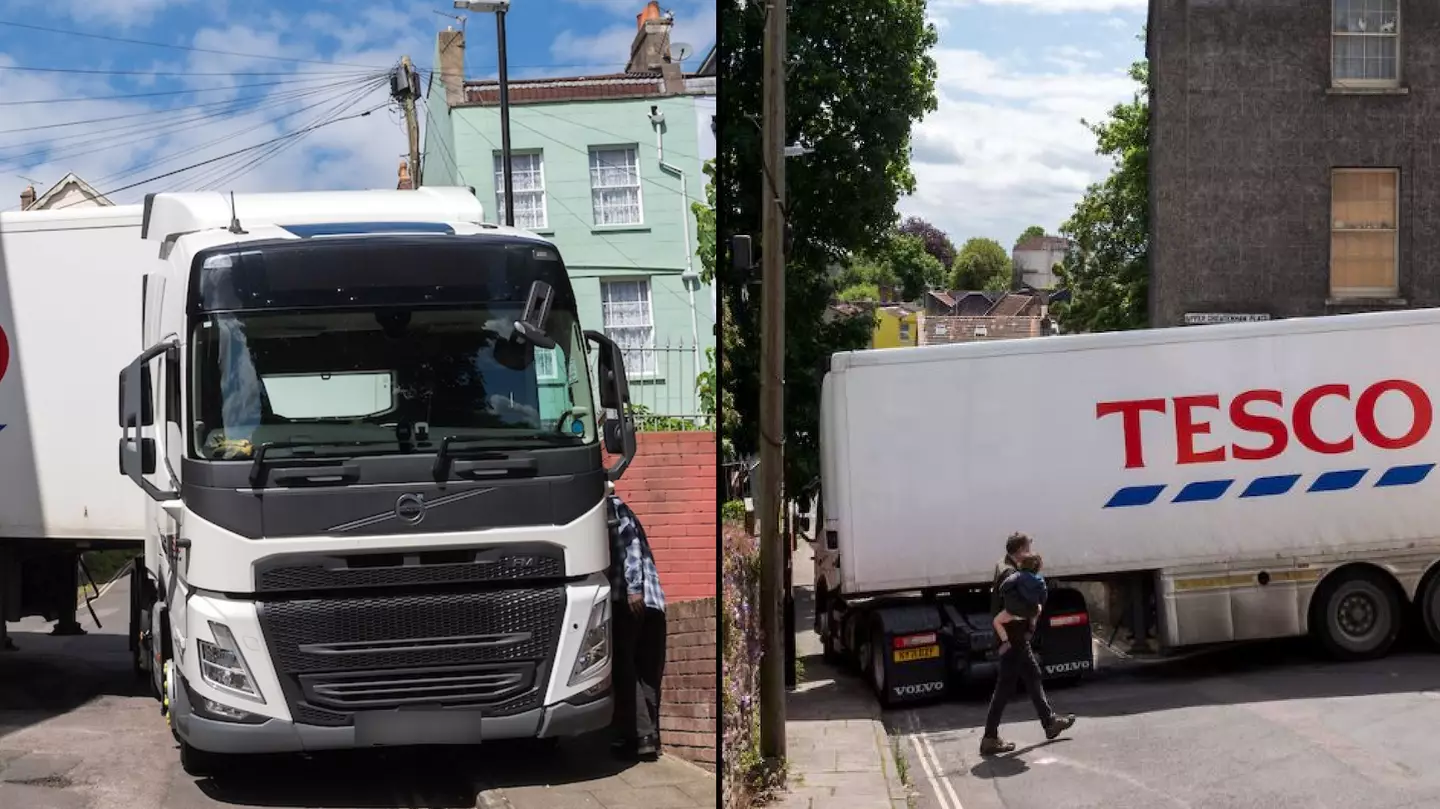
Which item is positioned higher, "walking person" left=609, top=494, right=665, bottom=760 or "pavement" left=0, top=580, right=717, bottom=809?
"walking person" left=609, top=494, right=665, bottom=760

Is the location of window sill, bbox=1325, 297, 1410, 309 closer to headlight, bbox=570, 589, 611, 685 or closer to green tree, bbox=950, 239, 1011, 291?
headlight, bbox=570, 589, 611, 685

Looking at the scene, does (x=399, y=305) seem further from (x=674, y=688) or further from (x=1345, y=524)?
(x=1345, y=524)

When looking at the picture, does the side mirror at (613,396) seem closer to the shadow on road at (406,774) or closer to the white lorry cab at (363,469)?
the white lorry cab at (363,469)

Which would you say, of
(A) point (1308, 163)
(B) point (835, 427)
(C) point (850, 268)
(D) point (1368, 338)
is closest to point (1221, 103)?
(A) point (1308, 163)

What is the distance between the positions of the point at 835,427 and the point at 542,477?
29.8ft

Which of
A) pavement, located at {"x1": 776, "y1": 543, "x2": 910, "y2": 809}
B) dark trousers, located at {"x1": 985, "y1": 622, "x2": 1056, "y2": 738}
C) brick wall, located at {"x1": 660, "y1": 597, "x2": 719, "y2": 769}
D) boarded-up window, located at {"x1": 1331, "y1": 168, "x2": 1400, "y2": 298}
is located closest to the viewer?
brick wall, located at {"x1": 660, "y1": 597, "x2": 719, "y2": 769}

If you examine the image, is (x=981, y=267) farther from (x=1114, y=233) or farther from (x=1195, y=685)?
(x=1195, y=685)

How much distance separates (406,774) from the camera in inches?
241

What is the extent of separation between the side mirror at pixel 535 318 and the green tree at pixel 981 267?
101727 mm

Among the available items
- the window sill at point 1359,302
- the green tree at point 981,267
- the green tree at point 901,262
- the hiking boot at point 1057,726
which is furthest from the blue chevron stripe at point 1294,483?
the green tree at point 981,267

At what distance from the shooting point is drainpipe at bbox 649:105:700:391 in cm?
613

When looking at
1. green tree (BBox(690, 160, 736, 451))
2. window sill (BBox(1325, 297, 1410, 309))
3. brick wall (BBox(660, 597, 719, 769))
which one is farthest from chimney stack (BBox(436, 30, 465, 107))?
window sill (BBox(1325, 297, 1410, 309))

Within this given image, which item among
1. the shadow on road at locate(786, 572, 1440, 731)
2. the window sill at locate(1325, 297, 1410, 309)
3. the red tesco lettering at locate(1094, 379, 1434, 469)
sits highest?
the window sill at locate(1325, 297, 1410, 309)

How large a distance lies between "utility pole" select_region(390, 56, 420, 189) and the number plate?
30.3 ft
